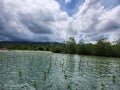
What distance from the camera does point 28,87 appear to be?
14.6 m

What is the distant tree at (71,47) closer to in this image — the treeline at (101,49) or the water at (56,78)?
the treeline at (101,49)

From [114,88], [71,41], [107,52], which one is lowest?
[114,88]

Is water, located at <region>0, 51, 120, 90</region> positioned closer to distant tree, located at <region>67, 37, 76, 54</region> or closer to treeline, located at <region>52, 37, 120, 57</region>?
treeline, located at <region>52, 37, 120, 57</region>

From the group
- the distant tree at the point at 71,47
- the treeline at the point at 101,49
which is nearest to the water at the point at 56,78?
the treeline at the point at 101,49

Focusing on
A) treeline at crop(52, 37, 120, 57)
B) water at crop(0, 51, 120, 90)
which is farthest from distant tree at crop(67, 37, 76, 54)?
water at crop(0, 51, 120, 90)

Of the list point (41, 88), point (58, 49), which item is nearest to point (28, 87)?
point (41, 88)

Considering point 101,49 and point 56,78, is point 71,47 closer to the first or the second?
point 101,49

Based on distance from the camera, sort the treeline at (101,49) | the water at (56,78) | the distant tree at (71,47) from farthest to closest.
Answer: the distant tree at (71,47), the treeline at (101,49), the water at (56,78)

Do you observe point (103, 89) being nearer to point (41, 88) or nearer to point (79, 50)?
point (41, 88)

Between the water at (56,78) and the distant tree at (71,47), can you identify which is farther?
the distant tree at (71,47)

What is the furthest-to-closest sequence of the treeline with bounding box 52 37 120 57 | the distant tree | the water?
1. the distant tree
2. the treeline with bounding box 52 37 120 57
3. the water

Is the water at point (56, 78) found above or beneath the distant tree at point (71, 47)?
beneath

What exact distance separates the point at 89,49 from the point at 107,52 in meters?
14.0

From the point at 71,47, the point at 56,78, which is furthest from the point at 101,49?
the point at 56,78
